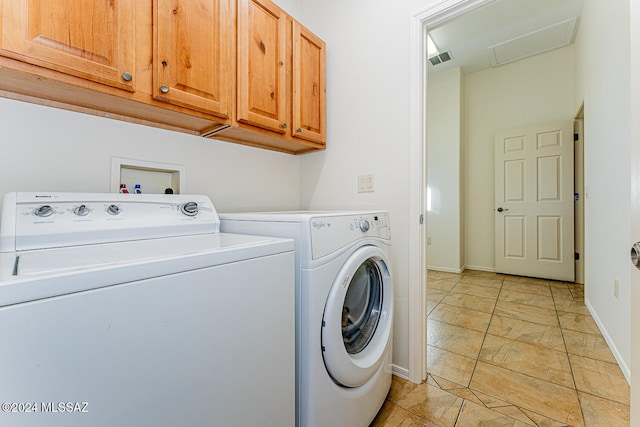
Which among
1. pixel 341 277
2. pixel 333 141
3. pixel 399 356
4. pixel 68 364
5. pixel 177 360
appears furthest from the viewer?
pixel 333 141

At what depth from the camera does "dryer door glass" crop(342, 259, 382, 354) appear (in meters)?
1.23

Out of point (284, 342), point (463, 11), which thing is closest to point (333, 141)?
point (463, 11)

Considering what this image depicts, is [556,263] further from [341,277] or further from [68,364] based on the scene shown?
[68,364]

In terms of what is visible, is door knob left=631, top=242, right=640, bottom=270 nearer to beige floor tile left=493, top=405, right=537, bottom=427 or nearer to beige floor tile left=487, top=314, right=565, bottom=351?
beige floor tile left=493, top=405, right=537, bottom=427

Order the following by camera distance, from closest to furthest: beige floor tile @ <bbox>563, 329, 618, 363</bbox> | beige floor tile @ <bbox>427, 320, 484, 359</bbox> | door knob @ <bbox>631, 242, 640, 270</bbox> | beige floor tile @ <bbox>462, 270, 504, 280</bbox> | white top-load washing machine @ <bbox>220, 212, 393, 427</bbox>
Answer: door knob @ <bbox>631, 242, 640, 270</bbox>
white top-load washing machine @ <bbox>220, 212, 393, 427</bbox>
beige floor tile @ <bbox>563, 329, 618, 363</bbox>
beige floor tile @ <bbox>427, 320, 484, 359</bbox>
beige floor tile @ <bbox>462, 270, 504, 280</bbox>

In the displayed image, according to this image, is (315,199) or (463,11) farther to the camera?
(315,199)

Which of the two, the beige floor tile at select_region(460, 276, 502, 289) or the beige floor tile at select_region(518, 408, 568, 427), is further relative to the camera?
the beige floor tile at select_region(460, 276, 502, 289)

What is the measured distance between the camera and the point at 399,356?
1.61 m

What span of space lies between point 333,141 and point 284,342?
139cm

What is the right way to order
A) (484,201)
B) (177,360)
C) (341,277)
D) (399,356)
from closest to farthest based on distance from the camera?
1. (177,360)
2. (341,277)
3. (399,356)
4. (484,201)

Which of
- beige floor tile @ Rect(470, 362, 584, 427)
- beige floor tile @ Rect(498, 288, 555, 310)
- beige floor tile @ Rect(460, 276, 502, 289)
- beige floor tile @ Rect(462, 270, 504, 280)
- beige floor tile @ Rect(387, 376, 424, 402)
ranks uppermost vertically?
beige floor tile @ Rect(462, 270, 504, 280)

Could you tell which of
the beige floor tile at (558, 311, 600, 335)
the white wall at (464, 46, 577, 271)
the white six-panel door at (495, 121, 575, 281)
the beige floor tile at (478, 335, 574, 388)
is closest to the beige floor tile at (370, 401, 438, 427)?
the beige floor tile at (478, 335, 574, 388)

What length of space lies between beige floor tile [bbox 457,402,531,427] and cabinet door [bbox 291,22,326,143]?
1.66m

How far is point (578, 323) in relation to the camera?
2234 millimetres
